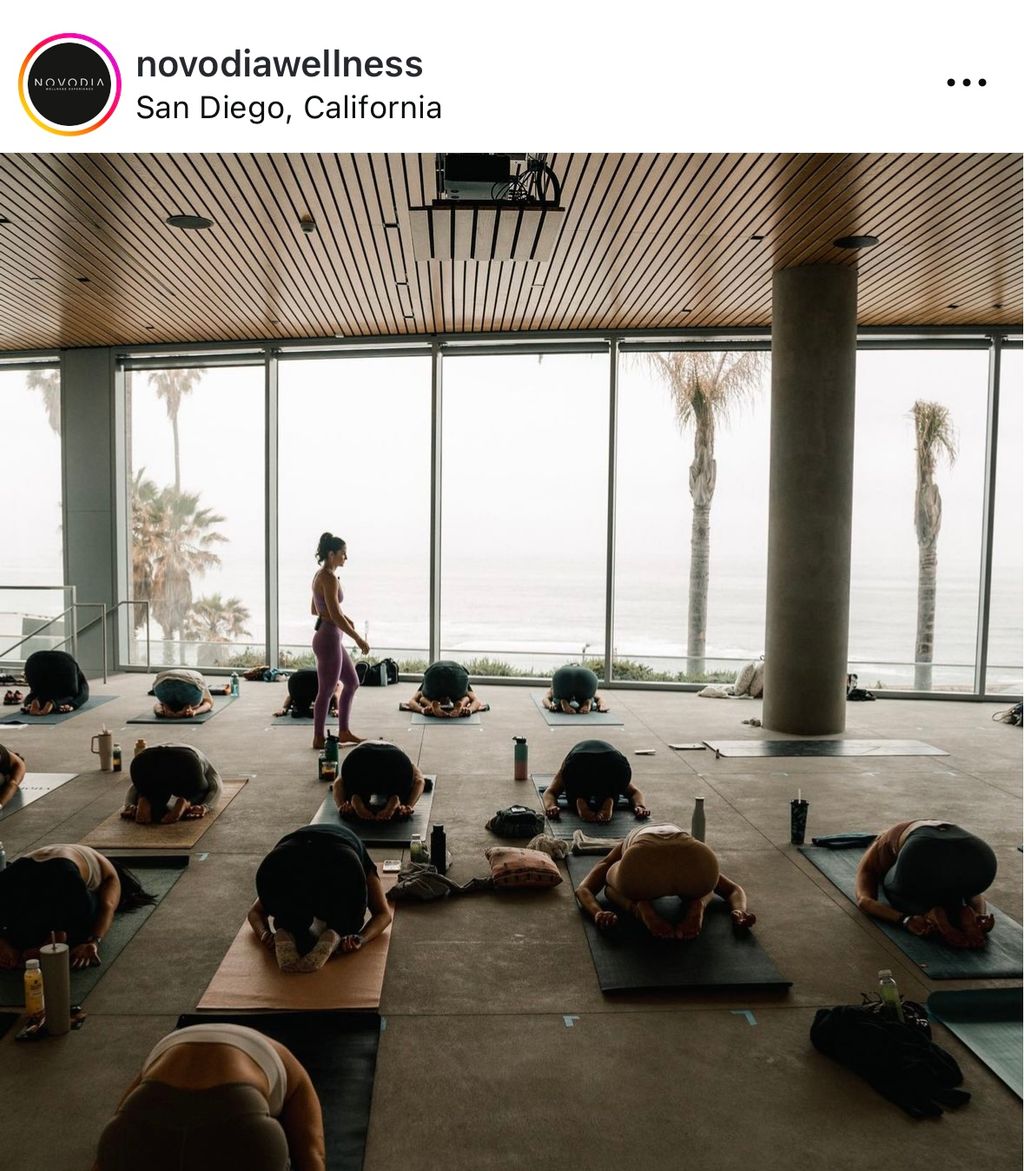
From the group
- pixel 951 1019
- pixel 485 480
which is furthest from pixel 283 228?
pixel 485 480

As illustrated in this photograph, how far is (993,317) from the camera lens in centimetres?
991

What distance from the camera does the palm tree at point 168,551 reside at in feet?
49.0

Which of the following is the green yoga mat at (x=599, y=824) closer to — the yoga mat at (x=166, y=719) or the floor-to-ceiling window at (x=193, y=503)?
the yoga mat at (x=166, y=719)

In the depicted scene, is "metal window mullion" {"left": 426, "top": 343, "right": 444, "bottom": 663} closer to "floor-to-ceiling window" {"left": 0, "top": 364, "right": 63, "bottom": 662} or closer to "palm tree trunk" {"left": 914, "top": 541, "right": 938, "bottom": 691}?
"floor-to-ceiling window" {"left": 0, "top": 364, "right": 63, "bottom": 662}

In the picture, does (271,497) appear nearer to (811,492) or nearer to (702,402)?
(811,492)

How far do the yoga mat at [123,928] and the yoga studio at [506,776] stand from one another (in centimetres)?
2

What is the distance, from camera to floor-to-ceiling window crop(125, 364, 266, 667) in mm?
14797

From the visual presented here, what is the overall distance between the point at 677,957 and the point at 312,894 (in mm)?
1500

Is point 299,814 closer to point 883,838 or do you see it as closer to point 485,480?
point 883,838

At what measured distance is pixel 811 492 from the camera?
27.8 feet

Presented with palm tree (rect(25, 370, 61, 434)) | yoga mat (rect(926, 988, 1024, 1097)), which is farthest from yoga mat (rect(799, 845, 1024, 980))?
palm tree (rect(25, 370, 61, 434))

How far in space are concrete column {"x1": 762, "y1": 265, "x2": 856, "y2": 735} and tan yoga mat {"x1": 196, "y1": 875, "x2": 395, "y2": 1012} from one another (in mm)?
5826

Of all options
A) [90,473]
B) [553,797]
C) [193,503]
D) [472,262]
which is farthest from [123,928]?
[193,503]

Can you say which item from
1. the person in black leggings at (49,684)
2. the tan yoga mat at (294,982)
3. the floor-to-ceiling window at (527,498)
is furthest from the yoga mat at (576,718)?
the floor-to-ceiling window at (527,498)
